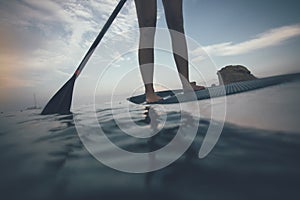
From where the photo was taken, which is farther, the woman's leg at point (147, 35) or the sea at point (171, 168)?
the woman's leg at point (147, 35)

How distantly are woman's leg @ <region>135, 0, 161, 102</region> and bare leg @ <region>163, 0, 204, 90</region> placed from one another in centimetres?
24

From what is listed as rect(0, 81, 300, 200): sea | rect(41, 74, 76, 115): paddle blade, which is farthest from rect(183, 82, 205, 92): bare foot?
rect(41, 74, 76, 115): paddle blade

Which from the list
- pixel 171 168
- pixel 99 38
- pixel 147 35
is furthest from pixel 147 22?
pixel 171 168

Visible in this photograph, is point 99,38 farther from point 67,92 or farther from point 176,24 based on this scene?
point 176,24

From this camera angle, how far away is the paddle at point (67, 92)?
2.54m

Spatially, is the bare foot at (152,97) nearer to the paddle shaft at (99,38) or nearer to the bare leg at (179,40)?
the bare leg at (179,40)

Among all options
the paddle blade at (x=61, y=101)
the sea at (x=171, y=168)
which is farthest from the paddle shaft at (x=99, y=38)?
the sea at (x=171, y=168)

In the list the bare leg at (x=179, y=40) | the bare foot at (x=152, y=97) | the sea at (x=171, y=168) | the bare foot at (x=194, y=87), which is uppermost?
the bare leg at (x=179, y=40)

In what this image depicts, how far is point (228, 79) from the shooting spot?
5461mm

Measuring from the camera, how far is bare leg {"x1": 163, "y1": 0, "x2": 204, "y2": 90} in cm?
231

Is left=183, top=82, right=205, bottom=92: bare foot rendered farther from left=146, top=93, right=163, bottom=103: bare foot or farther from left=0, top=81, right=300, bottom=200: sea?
left=0, top=81, right=300, bottom=200: sea

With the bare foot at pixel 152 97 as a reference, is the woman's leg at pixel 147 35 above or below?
above

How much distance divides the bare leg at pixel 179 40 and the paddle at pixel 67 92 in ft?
2.59

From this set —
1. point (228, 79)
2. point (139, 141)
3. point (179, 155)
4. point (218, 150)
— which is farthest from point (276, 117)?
point (228, 79)
